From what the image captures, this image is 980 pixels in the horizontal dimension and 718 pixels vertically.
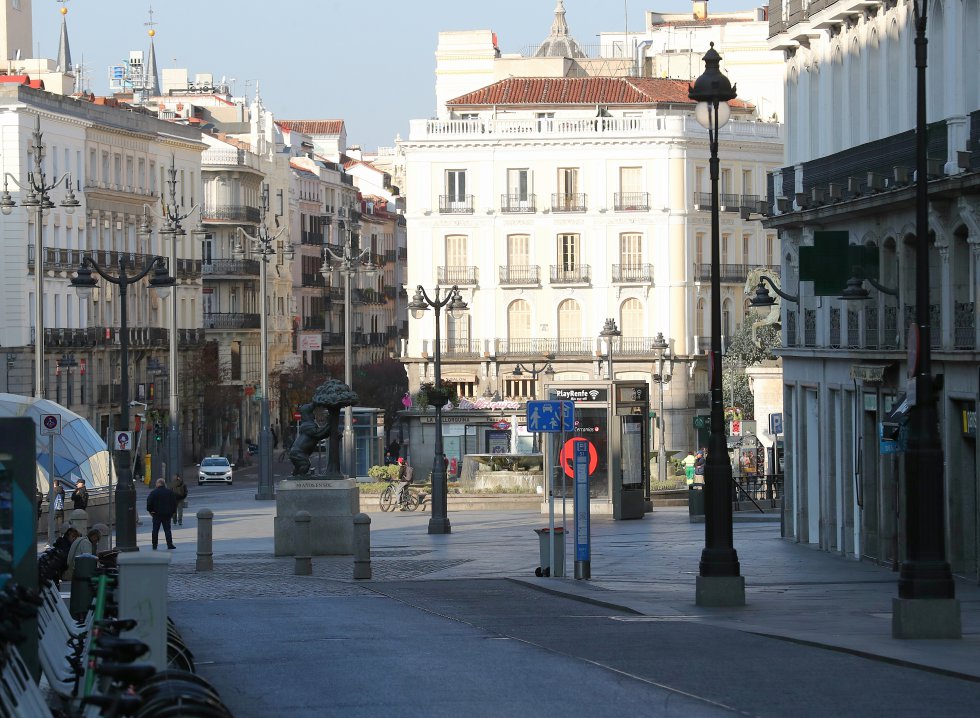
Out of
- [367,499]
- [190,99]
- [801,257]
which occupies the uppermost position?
[190,99]

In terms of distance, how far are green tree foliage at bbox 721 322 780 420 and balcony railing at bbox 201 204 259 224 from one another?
38280 mm

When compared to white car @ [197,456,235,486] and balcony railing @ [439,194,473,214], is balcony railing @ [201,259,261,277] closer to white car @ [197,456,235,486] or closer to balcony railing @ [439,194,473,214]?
balcony railing @ [439,194,473,214]

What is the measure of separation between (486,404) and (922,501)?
6402 cm

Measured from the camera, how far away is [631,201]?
94.6m

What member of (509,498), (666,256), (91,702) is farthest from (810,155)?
(666,256)

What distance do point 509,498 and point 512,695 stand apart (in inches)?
1642

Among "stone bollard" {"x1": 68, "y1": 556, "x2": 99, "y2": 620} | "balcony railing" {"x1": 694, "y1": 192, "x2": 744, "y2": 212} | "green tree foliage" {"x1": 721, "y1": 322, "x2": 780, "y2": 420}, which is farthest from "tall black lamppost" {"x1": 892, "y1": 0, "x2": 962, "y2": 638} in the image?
"balcony railing" {"x1": 694, "y1": 192, "x2": 744, "y2": 212}

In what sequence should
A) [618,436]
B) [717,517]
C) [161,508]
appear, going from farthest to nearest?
[618,436] → [161,508] → [717,517]

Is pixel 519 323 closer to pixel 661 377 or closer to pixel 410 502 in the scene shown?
pixel 661 377

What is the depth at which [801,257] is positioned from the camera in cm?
3391

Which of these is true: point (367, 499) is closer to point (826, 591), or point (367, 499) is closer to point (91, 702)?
point (826, 591)

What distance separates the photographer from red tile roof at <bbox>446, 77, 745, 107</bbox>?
9806 cm

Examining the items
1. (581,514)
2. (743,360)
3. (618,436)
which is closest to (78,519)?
(581,514)

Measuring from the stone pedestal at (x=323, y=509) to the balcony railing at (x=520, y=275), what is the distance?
190 ft
